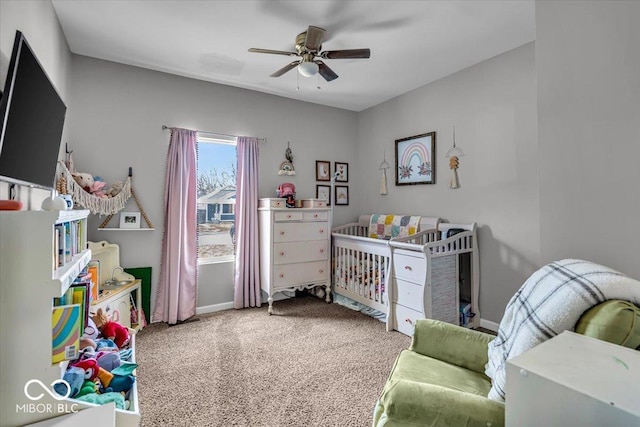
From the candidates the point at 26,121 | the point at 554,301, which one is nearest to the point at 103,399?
the point at 26,121

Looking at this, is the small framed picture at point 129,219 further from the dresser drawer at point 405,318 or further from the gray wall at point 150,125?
the dresser drawer at point 405,318

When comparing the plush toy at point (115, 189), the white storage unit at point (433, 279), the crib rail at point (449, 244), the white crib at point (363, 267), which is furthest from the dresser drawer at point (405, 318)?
the plush toy at point (115, 189)

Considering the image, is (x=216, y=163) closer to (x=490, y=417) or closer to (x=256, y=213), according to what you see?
(x=256, y=213)

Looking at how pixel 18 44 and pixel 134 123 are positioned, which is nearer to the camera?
pixel 18 44

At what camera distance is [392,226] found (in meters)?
3.77

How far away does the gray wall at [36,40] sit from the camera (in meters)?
1.31

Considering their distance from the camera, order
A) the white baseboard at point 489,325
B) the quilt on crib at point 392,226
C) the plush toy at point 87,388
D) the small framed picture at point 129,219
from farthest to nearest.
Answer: the quilt on crib at point 392,226 < the small framed picture at point 129,219 < the white baseboard at point 489,325 < the plush toy at point 87,388

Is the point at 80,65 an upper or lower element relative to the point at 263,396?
upper

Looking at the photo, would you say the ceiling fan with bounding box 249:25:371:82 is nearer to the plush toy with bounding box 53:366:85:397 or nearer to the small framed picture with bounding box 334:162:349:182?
the small framed picture with bounding box 334:162:349:182

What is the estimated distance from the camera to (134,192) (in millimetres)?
3023

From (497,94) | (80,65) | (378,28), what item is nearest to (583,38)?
(378,28)

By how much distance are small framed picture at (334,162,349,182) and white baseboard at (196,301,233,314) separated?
2.22 meters

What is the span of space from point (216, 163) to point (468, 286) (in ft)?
10.1

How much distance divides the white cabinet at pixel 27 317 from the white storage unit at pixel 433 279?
7.86ft
